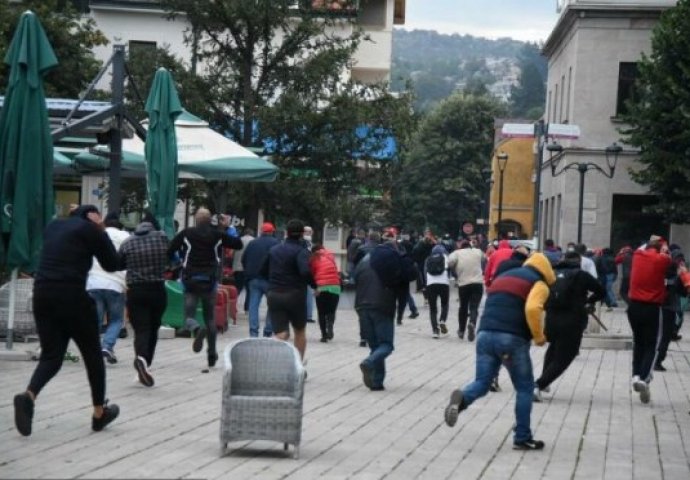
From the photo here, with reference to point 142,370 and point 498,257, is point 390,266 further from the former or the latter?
point 498,257

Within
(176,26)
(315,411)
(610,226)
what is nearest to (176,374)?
(315,411)

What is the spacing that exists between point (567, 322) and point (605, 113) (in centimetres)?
3484

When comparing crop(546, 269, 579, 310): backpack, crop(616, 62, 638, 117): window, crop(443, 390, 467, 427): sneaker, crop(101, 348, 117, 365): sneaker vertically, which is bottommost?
crop(101, 348, 117, 365): sneaker

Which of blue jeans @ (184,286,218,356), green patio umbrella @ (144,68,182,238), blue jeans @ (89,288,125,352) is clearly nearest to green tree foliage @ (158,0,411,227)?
green patio umbrella @ (144,68,182,238)

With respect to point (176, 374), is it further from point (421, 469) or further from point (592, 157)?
point (592, 157)

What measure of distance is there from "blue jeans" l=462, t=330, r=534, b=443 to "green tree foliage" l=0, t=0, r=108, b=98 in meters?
35.7

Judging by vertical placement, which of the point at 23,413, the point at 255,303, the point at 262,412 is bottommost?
the point at 255,303

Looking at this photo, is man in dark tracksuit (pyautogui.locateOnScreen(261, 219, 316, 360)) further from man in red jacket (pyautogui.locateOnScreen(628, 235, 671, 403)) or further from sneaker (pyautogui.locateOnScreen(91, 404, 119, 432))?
sneaker (pyautogui.locateOnScreen(91, 404, 119, 432))

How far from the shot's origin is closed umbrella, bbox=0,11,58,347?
16.5 metres

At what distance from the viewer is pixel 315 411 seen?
47.8 ft

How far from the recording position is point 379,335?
17.0 m

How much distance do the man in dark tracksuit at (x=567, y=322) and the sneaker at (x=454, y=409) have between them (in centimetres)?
427

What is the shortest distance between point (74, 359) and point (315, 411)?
15.4ft

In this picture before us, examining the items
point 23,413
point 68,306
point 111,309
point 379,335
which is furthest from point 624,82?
point 23,413
